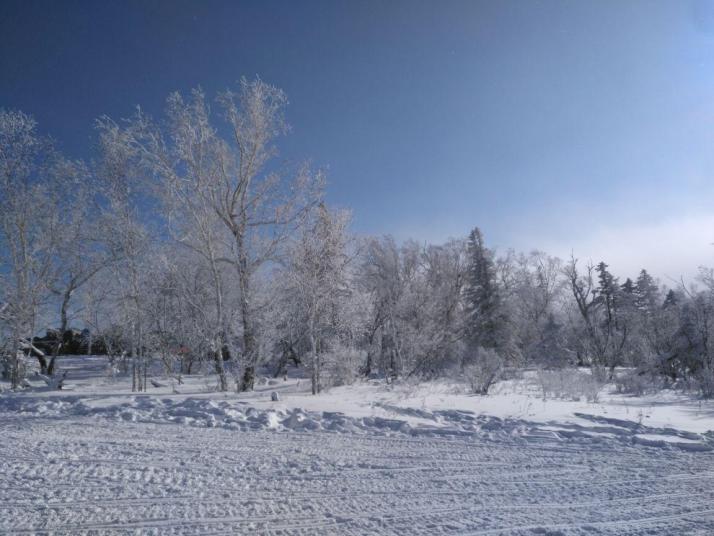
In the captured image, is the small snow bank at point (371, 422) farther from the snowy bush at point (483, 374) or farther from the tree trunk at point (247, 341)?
the snowy bush at point (483, 374)

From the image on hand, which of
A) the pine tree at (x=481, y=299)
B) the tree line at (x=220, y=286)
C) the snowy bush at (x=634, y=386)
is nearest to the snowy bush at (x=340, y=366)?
the tree line at (x=220, y=286)

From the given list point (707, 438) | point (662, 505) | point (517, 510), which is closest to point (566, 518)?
point (517, 510)

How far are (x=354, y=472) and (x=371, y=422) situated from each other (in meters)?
2.59

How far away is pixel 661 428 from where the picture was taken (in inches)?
247

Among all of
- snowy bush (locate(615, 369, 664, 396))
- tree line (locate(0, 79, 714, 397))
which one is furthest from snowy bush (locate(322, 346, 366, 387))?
snowy bush (locate(615, 369, 664, 396))

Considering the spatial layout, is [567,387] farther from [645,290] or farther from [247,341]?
[645,290]

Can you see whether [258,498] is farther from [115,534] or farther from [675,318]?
[675,318]

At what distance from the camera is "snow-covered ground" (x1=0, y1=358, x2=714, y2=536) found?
311 centimetres

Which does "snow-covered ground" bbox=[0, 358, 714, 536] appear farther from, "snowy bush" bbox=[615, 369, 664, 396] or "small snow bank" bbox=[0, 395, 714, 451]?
"snowy bush" bbox=[615, 369, 664, 396]

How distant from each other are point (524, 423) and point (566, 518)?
12.6 ft

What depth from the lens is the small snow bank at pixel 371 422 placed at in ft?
19.1

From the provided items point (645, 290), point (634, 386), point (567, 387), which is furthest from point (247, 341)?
point (645, 290)

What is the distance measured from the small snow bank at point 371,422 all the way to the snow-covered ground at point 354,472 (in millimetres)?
41

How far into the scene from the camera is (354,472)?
429 cm
